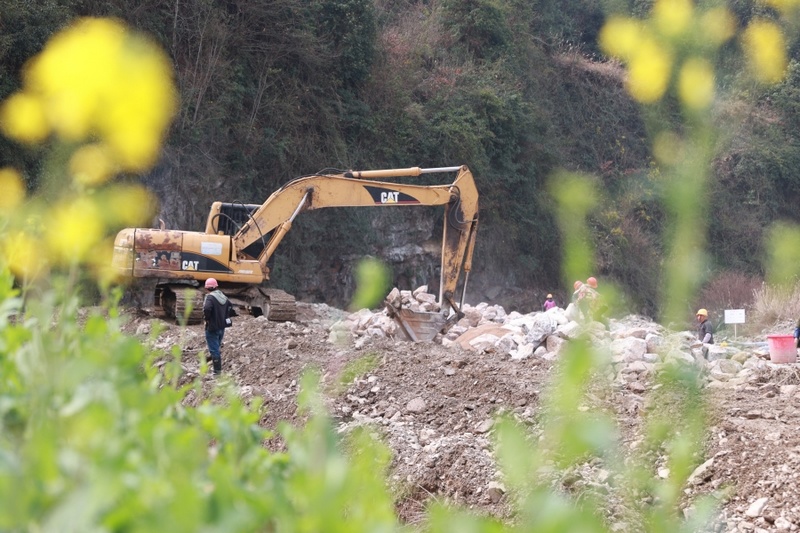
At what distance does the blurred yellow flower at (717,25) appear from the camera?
169cm

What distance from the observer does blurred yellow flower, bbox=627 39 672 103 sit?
1.39 m

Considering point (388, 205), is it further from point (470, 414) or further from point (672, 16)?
point (672, 16)

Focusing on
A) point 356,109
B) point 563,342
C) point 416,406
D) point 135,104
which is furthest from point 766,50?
point 356,109

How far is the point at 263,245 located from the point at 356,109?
12296mm

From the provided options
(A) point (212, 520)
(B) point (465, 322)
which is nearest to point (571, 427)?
(A) point (212, 520)

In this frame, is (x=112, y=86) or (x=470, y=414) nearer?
(x=112, y=86)

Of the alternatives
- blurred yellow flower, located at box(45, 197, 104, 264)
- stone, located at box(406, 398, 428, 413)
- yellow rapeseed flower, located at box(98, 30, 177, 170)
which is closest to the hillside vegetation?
stone, located at box(406, 398, 428, 413)

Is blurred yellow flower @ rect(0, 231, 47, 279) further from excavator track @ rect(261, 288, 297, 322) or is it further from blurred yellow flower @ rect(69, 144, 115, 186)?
excavator track @ rect(261, 288, 297, 322)

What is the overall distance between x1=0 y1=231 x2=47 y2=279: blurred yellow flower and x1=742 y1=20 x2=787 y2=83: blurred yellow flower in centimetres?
146

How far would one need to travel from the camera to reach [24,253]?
7.55 feet

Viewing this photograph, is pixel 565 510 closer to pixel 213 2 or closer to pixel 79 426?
pixel 79 426

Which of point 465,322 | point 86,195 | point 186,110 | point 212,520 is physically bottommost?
point 465,322

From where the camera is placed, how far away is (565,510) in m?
1.08

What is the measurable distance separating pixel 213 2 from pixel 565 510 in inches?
990
